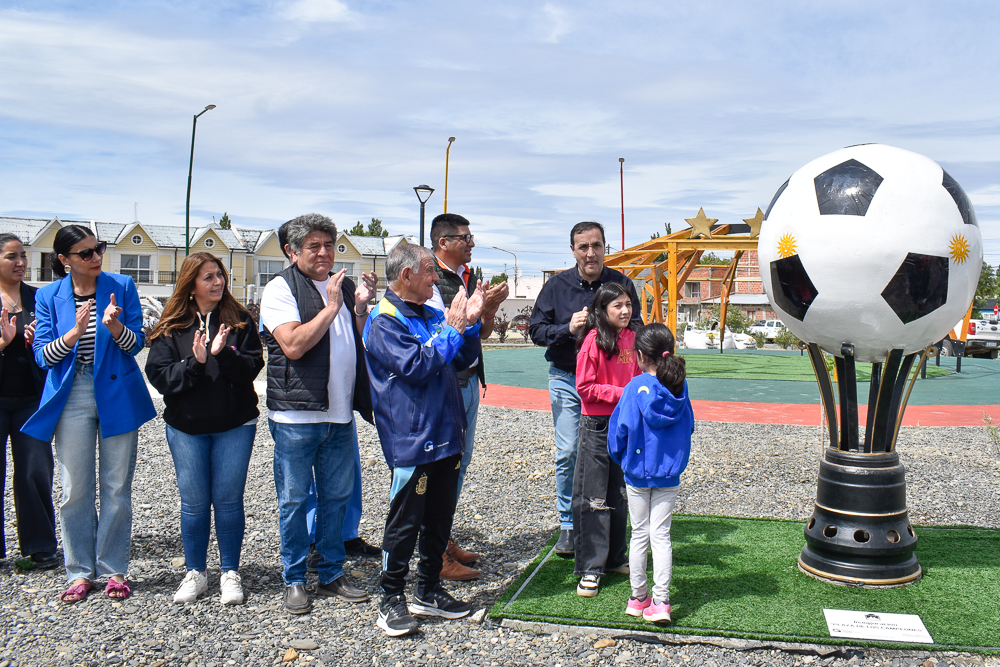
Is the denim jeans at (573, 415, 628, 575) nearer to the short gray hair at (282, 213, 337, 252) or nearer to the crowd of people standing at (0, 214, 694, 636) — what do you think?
the crowd of people standing at (0, 214, 694, 636)

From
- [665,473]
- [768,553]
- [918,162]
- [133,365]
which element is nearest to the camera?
[665,473]

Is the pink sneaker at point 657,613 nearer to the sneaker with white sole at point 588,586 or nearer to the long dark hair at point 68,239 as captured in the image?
the sneaker with white sole at point 588,586

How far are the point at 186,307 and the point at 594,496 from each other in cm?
232

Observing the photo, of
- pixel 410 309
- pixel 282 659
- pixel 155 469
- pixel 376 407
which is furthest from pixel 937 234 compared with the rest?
pixel 155 469

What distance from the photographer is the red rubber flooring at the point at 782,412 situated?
945cm

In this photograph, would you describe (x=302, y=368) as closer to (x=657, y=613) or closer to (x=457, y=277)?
(x=457, y=277)

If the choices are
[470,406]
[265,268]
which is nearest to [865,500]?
[470,406]

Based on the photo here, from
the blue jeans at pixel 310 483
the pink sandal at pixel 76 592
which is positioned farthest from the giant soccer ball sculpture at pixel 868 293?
the pink sandal at pixel 76 592

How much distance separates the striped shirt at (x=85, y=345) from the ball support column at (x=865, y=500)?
12.0 ft

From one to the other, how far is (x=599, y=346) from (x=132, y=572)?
9.47 feet

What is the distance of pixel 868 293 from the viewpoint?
3.66m

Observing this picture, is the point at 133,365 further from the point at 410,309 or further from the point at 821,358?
the point at 821,358

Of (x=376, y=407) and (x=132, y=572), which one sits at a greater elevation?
(x=376, y=407)

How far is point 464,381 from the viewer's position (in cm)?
414
